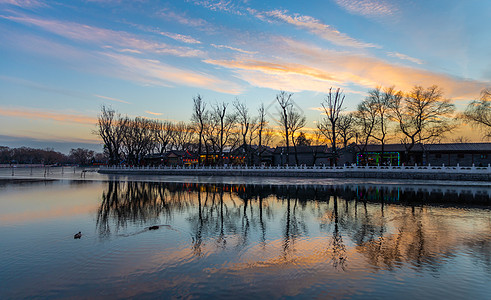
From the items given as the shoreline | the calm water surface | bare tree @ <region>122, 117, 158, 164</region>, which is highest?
bare tree @ <region>122, 117, 158, 164</region>

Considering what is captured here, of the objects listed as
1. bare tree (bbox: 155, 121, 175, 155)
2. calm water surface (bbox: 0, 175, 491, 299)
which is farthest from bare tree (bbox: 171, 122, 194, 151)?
calm water surface (bbox: 0, 175, 491, 299)

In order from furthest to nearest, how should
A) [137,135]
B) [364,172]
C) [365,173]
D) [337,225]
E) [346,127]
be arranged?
[137,135] < [346,127] < [364,172] < [365,173] < [337,225]

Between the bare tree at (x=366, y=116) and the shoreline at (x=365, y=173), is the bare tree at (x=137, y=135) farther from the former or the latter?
the bare tree at (x=366, y=116)

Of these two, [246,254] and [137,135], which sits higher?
[137,135]

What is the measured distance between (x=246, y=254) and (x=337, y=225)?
5.59m

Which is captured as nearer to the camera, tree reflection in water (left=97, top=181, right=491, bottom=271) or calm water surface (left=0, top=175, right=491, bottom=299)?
calm water surface (left=0, top=175, right=491, bottom=299)

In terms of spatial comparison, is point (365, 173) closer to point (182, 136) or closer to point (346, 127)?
point (346, 127)

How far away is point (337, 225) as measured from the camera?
1301 cm

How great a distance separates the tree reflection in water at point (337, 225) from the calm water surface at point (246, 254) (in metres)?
0.05

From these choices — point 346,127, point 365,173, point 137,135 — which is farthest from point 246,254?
point 137,135

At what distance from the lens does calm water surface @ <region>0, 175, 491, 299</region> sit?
6723 mm

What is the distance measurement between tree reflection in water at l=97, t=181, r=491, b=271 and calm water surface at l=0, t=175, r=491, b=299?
0.18 ft

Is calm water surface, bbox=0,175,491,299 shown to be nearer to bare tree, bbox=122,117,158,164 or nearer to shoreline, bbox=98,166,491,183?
shoreline, bbox=98,166,491,183

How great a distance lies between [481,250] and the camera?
378 inches
